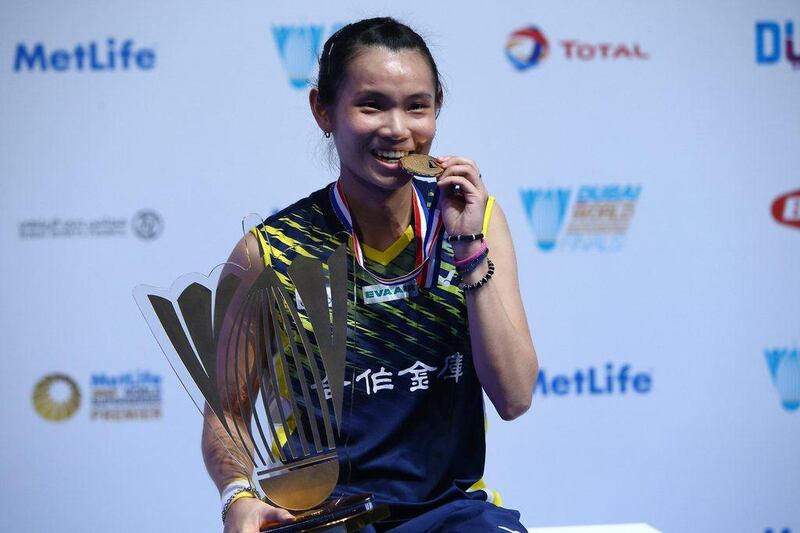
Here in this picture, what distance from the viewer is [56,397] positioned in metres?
2.42

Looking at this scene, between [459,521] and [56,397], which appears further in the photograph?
[56,397]

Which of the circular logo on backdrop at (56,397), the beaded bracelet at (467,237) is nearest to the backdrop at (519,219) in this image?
the circular logo on backdrop at (56,397)

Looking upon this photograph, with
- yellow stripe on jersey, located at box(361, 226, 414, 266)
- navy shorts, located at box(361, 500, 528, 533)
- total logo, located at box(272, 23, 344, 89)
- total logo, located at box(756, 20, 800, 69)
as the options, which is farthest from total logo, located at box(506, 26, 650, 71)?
navy shorts, located at box(361, 500, 528, 533)

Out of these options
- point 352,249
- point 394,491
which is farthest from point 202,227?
point 394,491

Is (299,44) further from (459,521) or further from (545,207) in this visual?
(459,521)

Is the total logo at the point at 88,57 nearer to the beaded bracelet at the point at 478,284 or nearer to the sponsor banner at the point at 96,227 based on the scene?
the sponsor banner at the point at 96,227

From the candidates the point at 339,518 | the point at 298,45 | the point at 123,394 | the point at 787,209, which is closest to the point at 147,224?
the point at 123,394

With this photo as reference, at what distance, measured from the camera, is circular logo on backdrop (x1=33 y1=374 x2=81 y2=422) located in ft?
7.92

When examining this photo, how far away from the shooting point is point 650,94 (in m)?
2.52

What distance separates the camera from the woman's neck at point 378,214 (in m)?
1.34

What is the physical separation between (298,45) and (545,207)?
2.49ft

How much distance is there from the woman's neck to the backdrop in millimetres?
1015

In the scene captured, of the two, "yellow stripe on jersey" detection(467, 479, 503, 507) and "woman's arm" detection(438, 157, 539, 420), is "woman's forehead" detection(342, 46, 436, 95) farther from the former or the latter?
"yellow stripe on jersey" detection(467, 479, 503, 507)

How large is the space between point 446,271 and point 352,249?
14 cm
